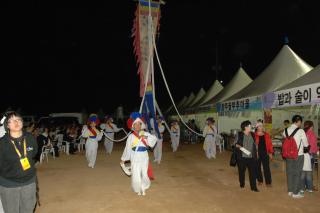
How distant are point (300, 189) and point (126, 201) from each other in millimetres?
3419

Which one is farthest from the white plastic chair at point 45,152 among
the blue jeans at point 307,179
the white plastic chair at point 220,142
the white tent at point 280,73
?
the blue jeans at point 307,179

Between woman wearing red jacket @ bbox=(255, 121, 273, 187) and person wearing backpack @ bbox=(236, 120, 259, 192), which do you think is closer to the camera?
person wearing backpack @ bbox=(236, 120, 259, 192)

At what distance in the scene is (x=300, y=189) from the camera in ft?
20.0

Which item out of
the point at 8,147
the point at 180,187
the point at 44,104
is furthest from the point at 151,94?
the point at 44,104

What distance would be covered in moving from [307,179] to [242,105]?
5101mm

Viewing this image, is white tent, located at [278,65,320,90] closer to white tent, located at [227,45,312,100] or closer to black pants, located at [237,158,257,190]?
white tent, located at [227,45,312,100]

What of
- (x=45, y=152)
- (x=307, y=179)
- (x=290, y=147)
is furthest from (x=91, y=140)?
(x=307, y=179)

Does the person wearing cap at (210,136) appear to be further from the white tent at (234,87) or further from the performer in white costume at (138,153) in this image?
the performer in white costume at (138,153)

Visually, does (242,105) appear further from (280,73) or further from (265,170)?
(265,170)

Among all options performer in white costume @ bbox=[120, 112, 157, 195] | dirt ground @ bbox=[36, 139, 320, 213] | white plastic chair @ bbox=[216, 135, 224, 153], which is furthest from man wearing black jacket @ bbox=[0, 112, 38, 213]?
white plastic chair @ bbox=[216, 135, 224, 153]

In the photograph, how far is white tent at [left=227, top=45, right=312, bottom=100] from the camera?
9766 millimetres

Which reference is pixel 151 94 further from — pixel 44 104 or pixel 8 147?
pixel 44 104

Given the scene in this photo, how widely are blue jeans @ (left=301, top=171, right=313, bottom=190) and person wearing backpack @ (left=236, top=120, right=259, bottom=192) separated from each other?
0.92 metres

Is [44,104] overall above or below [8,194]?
above
